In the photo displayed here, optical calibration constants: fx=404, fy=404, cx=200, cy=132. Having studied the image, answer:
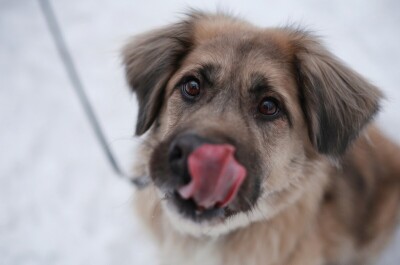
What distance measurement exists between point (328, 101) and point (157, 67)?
1.02m

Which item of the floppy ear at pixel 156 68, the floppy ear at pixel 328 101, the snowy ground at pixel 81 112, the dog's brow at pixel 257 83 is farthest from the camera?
the snowy ground at pixel 81 112

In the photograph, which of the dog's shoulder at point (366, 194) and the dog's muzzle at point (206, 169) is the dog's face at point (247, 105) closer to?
the dog's muzzle at point (206, 169)

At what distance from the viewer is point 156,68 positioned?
2.45 m

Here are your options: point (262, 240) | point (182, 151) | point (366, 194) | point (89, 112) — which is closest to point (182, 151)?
point (182, 151)

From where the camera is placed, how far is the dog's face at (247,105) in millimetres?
1920

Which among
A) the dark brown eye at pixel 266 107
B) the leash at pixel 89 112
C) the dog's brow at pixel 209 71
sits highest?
the dog's brow at pixel 209 71

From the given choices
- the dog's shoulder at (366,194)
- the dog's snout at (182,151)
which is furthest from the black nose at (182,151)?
the dog's shoulder at (366,194)

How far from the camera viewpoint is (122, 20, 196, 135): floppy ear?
2.43 meters

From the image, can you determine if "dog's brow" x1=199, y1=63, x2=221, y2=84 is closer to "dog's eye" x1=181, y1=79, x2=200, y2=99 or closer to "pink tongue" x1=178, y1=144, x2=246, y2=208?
"dog's eye" x1=181, y1=79, x2=200, y2=99

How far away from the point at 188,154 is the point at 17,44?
408 centimetres

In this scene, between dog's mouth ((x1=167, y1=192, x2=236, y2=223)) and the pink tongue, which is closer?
the pink tongue

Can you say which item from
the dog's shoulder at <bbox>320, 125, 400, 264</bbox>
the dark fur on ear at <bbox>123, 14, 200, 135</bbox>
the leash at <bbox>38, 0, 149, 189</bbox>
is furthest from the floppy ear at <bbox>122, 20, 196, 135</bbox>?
the dog's shoulder at <bbox>320, 125, 400, 264</bbox>

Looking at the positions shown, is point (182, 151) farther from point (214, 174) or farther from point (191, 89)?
point (191, 89)

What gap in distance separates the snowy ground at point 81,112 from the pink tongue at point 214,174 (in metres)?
1.44
